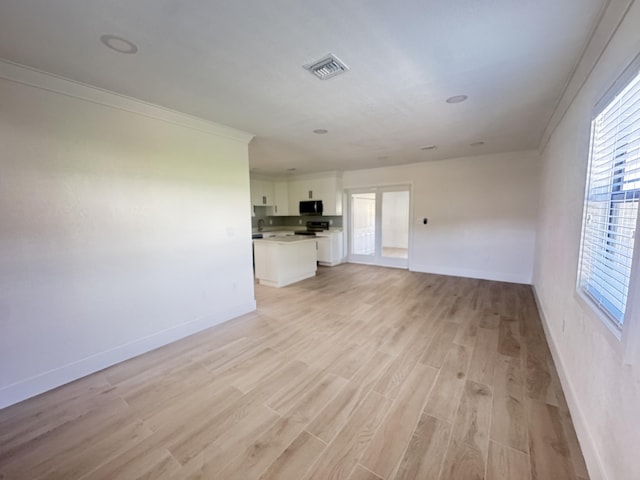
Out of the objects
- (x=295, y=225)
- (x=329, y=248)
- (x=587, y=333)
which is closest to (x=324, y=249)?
(x=329, y=248)

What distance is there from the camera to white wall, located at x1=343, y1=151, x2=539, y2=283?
4.86 m

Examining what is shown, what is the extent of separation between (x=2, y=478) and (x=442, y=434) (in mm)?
2535

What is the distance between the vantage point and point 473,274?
5.42m

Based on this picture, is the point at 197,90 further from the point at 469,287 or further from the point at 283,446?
the point at 469,287

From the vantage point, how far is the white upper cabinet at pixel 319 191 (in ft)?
22.5

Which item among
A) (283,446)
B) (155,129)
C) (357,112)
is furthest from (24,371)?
(357,112)

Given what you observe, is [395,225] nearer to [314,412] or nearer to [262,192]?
[262,192]

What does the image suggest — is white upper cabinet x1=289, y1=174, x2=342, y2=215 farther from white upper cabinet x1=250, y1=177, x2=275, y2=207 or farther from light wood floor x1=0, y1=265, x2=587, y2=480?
light wood floor x1=0, y1=265, x2=587, y2=480

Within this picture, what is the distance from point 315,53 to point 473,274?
5273 mm

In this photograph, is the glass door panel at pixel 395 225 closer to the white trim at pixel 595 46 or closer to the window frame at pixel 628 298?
the white trim at pixel 595 46

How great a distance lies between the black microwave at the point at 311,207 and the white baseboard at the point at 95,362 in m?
4.33

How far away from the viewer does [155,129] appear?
269 centimetres

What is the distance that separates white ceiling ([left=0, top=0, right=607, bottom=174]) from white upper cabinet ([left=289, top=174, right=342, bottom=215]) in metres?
3.74

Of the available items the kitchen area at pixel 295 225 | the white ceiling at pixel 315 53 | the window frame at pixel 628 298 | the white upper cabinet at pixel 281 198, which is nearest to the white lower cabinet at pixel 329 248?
the kitchen area at pixel 295 225
